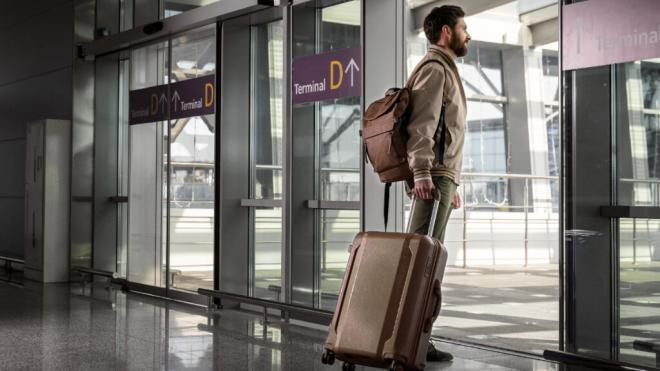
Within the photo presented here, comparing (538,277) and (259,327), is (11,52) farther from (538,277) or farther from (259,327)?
(538,277)

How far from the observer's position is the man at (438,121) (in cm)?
427

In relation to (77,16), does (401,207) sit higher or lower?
lower

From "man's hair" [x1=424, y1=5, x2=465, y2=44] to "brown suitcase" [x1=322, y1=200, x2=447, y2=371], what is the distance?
1.25 m

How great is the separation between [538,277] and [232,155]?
10.4 feet

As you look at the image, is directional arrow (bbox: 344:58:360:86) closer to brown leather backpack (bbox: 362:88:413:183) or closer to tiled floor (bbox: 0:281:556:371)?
tiled floor (bbox: 0:281:556:371)

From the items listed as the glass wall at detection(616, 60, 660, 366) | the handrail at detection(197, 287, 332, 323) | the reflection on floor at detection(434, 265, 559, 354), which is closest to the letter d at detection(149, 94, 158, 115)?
the handrail at detection(197, 287, 332, 323)

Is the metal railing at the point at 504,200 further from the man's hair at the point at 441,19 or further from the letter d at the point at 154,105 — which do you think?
the letter d at the point at 154,105

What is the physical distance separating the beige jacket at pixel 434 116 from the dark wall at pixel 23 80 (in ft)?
22.7

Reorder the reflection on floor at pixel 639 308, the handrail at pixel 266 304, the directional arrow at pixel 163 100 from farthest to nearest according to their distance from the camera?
the directional arrow at pixel 163 100 → the handrail at pixel 266 304 → the reflection on floor at pixel 639 308

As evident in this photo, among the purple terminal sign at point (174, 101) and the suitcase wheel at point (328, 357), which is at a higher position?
the purple terminal sign at point (174, 101)

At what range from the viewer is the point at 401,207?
6074mm

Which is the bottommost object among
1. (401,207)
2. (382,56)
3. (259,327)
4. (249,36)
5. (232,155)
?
(259,327)

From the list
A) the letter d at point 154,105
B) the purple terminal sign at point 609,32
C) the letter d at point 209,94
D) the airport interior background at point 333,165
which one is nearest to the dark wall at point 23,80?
the airport interior background at point 333,165

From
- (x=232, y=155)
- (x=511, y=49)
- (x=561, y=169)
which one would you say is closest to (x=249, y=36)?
(x=232, y=155)
